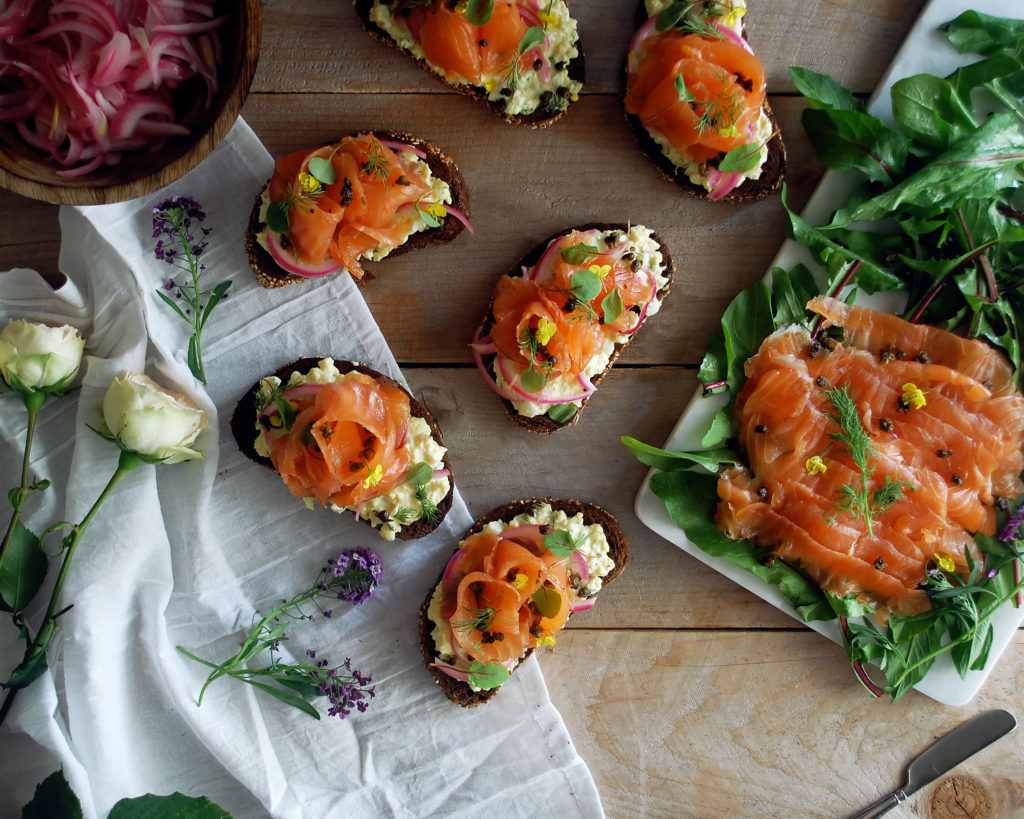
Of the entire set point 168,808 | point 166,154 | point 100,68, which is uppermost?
point 100,68

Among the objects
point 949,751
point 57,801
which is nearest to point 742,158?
point 949,751

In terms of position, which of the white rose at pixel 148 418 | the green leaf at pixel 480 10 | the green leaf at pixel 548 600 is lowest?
the green leaf at pixel 548 600

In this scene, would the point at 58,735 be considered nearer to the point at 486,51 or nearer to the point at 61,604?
the point at 61,604

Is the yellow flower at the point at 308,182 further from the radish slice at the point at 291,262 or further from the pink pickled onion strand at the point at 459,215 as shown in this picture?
the pink pickled onion strand at the point at 459,215

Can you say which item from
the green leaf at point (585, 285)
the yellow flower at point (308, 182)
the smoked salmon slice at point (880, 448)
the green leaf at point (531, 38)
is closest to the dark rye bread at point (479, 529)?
the smoked salmon slice at point (880, 448)

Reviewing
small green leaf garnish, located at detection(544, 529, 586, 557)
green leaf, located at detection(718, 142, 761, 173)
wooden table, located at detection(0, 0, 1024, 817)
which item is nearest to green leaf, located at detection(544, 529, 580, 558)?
small green leaf garnish, located at detection(544, 529, 586, 557)

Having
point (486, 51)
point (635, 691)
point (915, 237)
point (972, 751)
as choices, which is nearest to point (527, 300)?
point (486, 51)

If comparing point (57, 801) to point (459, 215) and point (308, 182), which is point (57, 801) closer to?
point (308, 182)
